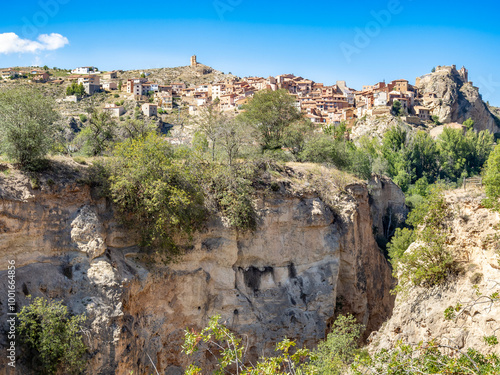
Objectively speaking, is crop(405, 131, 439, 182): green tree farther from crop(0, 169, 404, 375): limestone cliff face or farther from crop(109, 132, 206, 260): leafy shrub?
crop(109, 132, 206, 260): leafy shrub

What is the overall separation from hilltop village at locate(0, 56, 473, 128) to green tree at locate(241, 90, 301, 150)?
56.8 metres

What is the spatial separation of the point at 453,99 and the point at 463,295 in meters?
102

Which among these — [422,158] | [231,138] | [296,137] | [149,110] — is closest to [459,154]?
[422,158]

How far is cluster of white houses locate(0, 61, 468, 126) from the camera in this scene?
9350 centimetres

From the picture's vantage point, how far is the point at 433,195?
16891 mm

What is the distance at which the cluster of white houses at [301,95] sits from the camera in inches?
3681

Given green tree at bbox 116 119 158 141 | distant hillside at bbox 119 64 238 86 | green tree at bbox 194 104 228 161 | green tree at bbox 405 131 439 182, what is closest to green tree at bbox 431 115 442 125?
green tree at bbox 405 131 439 182

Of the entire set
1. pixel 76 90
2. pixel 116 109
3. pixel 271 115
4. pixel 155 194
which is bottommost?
pixel 155 194

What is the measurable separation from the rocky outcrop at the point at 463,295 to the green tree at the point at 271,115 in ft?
49.2

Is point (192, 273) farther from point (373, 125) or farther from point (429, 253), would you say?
point (373, 125)

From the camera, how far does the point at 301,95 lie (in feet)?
357

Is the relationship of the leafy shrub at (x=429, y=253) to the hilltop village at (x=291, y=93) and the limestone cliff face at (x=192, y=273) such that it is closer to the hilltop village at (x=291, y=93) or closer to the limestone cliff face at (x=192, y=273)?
the limestone cliff face at (x=192, y=273)

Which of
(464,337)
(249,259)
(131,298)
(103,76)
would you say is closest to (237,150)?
(249,259)

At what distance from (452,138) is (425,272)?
201 ft
